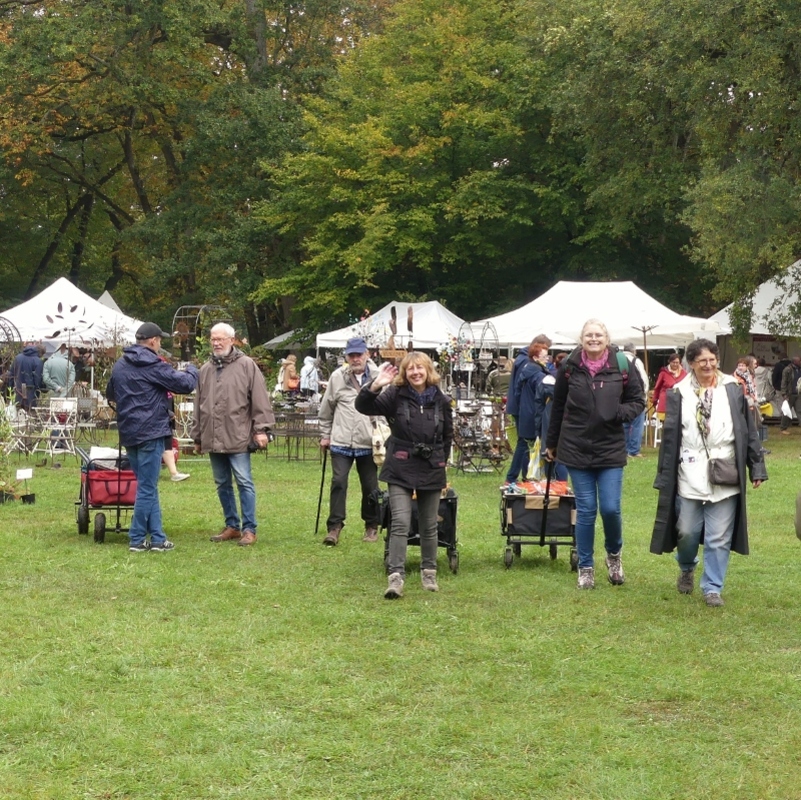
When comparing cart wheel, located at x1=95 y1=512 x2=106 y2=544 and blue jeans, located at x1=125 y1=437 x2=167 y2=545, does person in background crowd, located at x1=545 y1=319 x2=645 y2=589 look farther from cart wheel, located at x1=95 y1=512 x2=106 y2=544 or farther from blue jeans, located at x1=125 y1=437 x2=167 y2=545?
cart wheel, located at x1=95 y1=512 x2=106 y2=544

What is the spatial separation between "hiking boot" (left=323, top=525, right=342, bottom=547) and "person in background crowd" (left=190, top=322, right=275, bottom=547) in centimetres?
82

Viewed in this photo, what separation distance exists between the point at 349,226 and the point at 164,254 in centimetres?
728

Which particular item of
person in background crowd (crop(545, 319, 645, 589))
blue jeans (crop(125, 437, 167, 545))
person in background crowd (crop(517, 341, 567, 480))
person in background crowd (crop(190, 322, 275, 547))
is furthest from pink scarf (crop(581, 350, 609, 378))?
person in background crowd (crop(517, 341, 567, 480))

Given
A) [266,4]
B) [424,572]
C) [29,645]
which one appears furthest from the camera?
[266,4]

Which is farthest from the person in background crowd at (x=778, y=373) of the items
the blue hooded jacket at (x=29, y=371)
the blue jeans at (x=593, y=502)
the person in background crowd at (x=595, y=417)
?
the person in background crowd at (x=595, y=417)

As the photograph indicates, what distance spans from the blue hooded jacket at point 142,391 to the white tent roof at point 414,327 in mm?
17552

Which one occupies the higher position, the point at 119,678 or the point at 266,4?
the point at 266,4

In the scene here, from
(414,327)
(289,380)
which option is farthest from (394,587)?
(414,327)

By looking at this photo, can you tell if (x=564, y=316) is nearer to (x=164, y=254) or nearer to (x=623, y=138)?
(x=623, y=138)

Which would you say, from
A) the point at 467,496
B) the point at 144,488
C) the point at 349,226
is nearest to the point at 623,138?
the point at 349,226

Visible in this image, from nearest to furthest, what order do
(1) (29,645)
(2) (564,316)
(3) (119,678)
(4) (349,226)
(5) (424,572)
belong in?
(3) (119,678) < (1) (29,645) < (5) (424,572) < (2) (564,316) < (4) (349,226)

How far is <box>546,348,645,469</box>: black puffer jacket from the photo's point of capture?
864 centimetres

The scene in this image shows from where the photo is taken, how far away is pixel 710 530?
8.27 m

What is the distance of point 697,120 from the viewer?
26.2 metres
